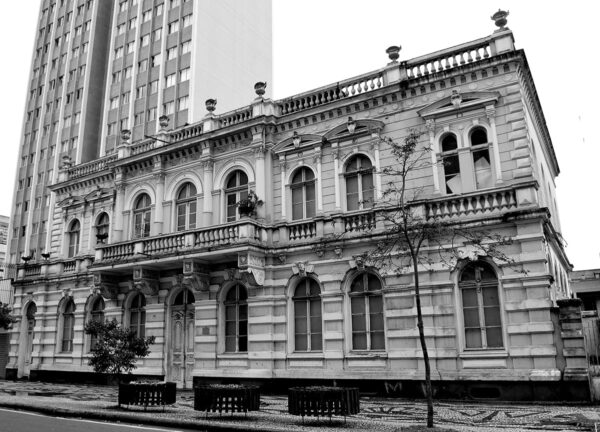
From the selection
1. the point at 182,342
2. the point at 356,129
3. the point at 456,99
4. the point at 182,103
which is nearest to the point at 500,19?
the point at 456,99

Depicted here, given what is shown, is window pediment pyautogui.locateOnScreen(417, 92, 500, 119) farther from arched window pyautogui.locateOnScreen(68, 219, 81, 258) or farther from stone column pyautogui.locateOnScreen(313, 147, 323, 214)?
arched window pyautogui.locateOnScreen(68, 219, 81, 258)

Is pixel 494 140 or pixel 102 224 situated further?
pixel 102 224

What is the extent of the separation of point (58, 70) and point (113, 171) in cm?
4003

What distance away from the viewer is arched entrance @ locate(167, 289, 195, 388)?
22.8 meters

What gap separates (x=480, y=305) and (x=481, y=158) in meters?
5.01

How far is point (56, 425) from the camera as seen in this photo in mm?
12281

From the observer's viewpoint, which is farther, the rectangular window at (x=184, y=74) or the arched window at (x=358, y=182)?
the rectangular window at (x=184, y=74)

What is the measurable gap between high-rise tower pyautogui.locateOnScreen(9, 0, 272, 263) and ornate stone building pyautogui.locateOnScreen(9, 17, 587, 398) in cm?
2424

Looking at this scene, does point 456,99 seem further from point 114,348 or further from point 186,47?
point 186,47

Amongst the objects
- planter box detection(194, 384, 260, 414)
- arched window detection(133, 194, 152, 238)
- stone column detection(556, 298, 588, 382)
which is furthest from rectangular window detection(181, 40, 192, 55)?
stone column detection(556, 298, 588, 382)

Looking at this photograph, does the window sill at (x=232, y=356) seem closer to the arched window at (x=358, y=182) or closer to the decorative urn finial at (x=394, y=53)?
the arched window at (x=358, y=182)

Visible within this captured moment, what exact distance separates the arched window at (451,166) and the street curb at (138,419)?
10.9m

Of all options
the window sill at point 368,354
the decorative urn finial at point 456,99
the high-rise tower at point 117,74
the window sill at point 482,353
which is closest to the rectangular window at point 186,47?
the high-rise tower at point 117,74

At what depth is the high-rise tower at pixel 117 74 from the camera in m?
50.1
